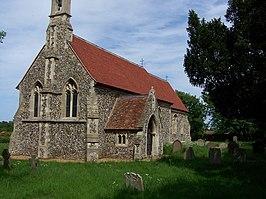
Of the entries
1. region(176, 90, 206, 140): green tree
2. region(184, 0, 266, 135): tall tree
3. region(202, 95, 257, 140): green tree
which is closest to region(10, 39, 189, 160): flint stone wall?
region(184, 0, 266, 135): tall tree

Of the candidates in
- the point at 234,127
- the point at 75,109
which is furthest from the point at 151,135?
the point at 234,127

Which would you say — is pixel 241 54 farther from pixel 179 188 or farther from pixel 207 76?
pixel 179 188

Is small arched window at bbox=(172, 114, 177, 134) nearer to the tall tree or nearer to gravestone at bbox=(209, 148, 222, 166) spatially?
the tall tree

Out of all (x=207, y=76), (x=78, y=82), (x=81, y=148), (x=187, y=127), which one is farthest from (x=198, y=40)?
(x=187, y=127)

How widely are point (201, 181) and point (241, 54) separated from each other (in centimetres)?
844

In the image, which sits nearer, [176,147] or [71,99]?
[71,99]

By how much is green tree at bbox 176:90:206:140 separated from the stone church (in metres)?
33.1

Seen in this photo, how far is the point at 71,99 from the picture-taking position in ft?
68.6

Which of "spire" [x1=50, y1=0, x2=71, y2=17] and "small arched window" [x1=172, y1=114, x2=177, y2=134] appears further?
"small arched window" [x1=172, y1=114, x2=177, y2=134]

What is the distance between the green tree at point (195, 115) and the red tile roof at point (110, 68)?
25.6 metres

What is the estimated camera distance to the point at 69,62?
68.9 ft

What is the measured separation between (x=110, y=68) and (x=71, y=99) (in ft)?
15.7

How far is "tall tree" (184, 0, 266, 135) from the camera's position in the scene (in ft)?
51.0

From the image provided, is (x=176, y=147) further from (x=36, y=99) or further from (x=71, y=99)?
(x=36, y=99)
